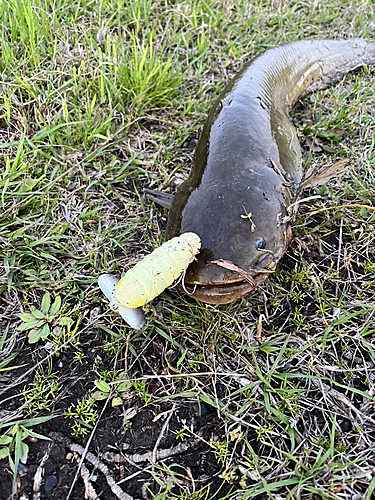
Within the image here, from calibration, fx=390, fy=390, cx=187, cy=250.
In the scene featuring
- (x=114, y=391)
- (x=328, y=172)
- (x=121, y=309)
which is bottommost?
(x=114, y=391)

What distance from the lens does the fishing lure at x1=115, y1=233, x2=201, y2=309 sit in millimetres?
1810

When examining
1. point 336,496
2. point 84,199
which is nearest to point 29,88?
point 84,199

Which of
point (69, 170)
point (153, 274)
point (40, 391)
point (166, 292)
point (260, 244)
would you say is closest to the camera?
point (153, 274)

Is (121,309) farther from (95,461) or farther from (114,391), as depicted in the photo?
(95,461)

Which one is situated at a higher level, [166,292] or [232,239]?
[232,239]

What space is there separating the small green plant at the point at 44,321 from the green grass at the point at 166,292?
11 millimetres

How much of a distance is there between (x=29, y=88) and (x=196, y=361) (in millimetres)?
2396

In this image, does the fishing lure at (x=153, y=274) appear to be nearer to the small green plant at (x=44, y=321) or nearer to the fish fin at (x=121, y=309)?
the fish fin at (x=121, y=309)

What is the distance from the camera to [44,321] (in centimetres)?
217

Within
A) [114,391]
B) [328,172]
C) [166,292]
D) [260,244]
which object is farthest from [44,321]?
[328,172]

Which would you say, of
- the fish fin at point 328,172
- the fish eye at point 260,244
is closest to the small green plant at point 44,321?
the fish eye at point 260,244

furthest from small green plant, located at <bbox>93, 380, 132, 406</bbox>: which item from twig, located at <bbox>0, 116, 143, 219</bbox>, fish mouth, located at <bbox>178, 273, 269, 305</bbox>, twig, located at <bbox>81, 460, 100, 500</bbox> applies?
twig, located at <bbox>0, 116, 143, 219</bbox>

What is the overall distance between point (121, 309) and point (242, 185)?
95 cm

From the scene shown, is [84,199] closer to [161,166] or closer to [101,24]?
[161,166]
